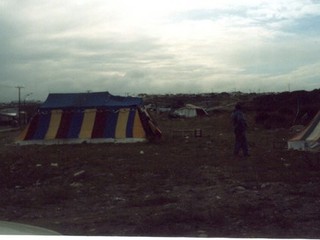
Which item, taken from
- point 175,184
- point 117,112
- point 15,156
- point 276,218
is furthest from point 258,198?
point 117,112

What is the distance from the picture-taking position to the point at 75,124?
13922mm

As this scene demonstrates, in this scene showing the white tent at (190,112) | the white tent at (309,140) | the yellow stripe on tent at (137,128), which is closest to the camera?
the white tent at (309,140)

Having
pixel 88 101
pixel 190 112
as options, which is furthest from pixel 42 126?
pixel 190 112

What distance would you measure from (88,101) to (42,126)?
146cm

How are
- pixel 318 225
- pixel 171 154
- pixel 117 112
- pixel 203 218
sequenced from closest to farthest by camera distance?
pixel 318 225
pixel 203 218
pixel 171 154
pixel 117 112

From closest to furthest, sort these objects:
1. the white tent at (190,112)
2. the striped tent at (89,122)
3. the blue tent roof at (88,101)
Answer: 1. the striped tent at (89,122)
2. the blue tent roof at (88,101)
3. the white tent at (190,112)

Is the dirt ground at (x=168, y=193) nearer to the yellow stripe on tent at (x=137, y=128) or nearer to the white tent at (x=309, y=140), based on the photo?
the white tent at (x=309, y=140)

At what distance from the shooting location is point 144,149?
1166 cm

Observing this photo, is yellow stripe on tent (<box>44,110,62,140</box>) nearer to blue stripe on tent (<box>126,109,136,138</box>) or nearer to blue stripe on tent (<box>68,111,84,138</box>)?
blue stripe on tent (<box>68,111,84,138</box>)

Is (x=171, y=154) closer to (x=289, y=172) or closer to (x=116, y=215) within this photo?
(x=289, y=172)

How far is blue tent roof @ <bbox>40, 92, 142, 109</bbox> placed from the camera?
13852mm

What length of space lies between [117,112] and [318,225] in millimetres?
9666

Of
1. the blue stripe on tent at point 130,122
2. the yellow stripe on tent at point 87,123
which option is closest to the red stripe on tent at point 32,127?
the yellow stripe on tent at point 87,123

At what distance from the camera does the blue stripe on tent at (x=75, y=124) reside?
13797 mm
